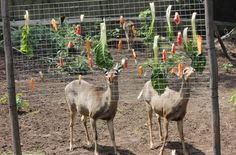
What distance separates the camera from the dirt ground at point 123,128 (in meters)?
8.36

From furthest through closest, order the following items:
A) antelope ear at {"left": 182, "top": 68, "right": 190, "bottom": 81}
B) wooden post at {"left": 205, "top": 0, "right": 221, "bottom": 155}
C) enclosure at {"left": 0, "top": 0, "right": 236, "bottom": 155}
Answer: antelope ear at {"left": 182, "top": 68, "right": 190, "bottom": 81} → enclosure at {"left": 0, "top": 0, "right": 236, "bottom": 155} → wooden post at {"left": 205, "top": 0, "right": 221, "bottom": 155}

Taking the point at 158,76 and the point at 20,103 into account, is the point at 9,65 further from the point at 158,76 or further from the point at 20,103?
the point at 20,103

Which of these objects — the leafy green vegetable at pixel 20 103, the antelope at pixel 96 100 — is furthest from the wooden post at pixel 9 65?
the leafy green vegetable at pixel 20 103

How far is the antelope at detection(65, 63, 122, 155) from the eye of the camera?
304 inches

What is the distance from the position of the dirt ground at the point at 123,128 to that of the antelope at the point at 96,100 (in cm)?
42

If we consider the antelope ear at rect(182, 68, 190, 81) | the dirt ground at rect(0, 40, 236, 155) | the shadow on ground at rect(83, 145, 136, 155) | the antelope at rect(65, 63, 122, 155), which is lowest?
the shadow on ground at rect(83, 145, 136, 155)

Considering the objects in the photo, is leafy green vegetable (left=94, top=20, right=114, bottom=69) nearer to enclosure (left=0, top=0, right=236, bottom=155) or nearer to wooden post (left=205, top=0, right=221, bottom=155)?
enclosure (left=0, top=0, right=236, bottom=155)

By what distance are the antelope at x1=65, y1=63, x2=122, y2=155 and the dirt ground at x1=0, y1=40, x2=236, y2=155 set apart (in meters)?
0.42

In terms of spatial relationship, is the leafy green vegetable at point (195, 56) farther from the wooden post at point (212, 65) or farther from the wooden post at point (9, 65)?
the wooden post at point (9, 65)

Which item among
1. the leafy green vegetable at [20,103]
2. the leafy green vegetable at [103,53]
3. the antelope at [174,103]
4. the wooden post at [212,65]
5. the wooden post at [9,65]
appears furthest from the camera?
the leafy green vegetable at [20,103]

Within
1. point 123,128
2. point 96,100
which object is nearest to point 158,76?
point 96,100

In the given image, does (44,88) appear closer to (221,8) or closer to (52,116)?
(52,116)

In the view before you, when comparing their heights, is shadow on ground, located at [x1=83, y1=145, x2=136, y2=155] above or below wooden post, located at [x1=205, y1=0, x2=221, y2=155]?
below

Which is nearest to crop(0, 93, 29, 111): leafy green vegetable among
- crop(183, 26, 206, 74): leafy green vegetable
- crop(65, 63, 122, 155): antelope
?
crop(65, 63, 122, 155): antelope
